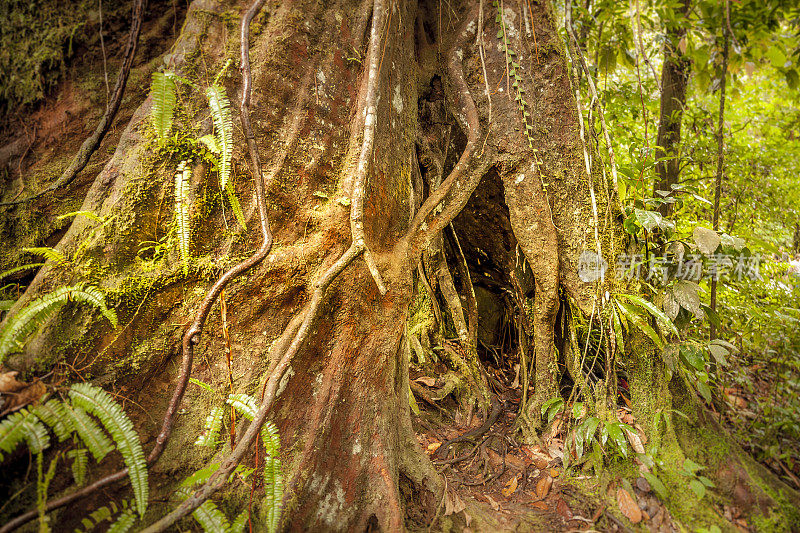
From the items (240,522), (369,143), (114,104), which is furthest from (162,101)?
(240,522)

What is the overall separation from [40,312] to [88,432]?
20.9 inches

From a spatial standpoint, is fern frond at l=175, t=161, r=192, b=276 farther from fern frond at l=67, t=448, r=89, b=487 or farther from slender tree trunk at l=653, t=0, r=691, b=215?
slender tree trunk at l=653, t=0, r=691, b=215

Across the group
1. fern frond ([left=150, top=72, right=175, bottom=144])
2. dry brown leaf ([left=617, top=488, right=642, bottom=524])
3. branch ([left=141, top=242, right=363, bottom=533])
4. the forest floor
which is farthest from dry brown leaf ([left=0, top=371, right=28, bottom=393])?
dry brown leaf ([left=617, top=488, right=642, bottom=524])

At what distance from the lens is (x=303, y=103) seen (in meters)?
2.28

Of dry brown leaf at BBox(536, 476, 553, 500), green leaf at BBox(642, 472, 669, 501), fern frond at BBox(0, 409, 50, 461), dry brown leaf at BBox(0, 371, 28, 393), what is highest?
dry brown leaf at BBox(0, 371, 28, 393)

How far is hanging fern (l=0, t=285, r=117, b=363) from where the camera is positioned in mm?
1491

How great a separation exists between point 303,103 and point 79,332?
1.63m

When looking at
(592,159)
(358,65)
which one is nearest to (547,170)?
(592,159)

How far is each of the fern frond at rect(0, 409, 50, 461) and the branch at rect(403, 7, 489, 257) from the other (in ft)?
6.22

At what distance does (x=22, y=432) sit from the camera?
1336 mm

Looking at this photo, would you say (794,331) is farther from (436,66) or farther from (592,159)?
(436,66)

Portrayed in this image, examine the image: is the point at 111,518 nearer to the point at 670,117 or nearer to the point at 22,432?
the point at 22,432

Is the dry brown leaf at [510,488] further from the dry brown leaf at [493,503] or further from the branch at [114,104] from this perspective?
the branch at [114,104]

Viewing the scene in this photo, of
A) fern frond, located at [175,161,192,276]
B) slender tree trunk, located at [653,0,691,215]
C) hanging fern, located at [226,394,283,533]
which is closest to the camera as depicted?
hanging fern, located at [226,394,283,533]
